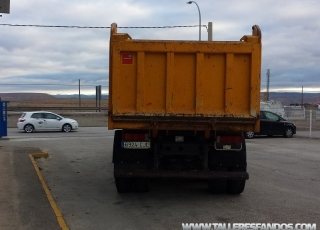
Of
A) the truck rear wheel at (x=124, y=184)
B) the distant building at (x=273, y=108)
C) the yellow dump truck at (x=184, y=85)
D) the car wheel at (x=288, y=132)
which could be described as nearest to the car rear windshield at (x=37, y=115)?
the car wheel at (x=288, y=132)

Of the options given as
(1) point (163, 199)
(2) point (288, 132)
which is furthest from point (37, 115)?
(1) point (163, 199)

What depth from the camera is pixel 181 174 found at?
8367 mm

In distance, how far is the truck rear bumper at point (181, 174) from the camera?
8336mm

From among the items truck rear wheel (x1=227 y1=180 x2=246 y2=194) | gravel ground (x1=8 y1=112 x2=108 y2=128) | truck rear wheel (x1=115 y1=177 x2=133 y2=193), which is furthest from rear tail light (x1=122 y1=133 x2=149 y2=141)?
gravel ground (x1=8 y1=112 x2=108 y2=128)

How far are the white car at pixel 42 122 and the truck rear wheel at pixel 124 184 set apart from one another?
22.0m

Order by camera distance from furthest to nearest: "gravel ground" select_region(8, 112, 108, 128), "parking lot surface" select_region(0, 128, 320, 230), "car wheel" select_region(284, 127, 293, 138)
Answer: "gravel ground" select_region(8, 112, 108, 128) < "car wheel" select_region(284, 127, 293, 138) < "parking lot surface" select_region(0, 128, 320, 230)

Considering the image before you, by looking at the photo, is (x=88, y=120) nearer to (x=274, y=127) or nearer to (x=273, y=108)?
(x=273, y=108)

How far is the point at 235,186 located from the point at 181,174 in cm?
136

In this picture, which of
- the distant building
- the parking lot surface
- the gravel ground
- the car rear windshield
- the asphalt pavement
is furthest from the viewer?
the gravel ground

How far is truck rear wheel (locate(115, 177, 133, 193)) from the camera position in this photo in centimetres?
907

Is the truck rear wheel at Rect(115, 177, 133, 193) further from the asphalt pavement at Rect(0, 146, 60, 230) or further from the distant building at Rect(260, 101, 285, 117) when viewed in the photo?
the distant building at Rect(260, 101, 285, 117)

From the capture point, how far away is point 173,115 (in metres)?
8.05

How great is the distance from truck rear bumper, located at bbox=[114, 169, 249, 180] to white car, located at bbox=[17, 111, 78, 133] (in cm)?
2284

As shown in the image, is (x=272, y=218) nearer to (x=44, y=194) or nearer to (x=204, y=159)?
(x=204, y=159)
